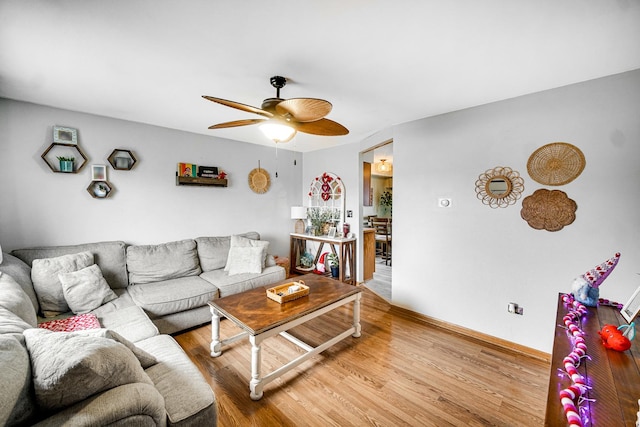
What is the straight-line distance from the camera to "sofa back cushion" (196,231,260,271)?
11.3 feet

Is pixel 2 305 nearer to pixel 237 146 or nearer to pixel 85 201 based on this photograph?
pixel 85 201

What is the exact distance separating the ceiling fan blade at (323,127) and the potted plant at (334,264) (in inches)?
102

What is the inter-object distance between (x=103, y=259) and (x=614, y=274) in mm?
4720

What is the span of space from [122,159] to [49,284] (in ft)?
5.10

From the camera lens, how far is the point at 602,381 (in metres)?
0.96

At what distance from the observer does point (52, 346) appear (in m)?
0.97

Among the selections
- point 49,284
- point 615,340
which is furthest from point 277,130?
point 49,284

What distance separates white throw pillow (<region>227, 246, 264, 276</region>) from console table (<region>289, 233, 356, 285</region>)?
3.85ft

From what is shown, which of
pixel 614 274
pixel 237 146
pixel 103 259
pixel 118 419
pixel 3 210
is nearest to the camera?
pixel 118 419

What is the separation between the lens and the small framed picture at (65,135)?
2670mm

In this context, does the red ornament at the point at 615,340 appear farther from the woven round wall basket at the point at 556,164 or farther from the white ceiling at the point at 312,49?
the white ceiling at the point at 312,49

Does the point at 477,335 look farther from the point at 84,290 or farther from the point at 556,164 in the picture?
the point at 84,290

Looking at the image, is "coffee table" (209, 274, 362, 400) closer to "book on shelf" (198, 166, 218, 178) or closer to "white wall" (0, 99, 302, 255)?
"white wall" (0, 99, 302, 255)

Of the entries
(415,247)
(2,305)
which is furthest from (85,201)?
(415,247)
